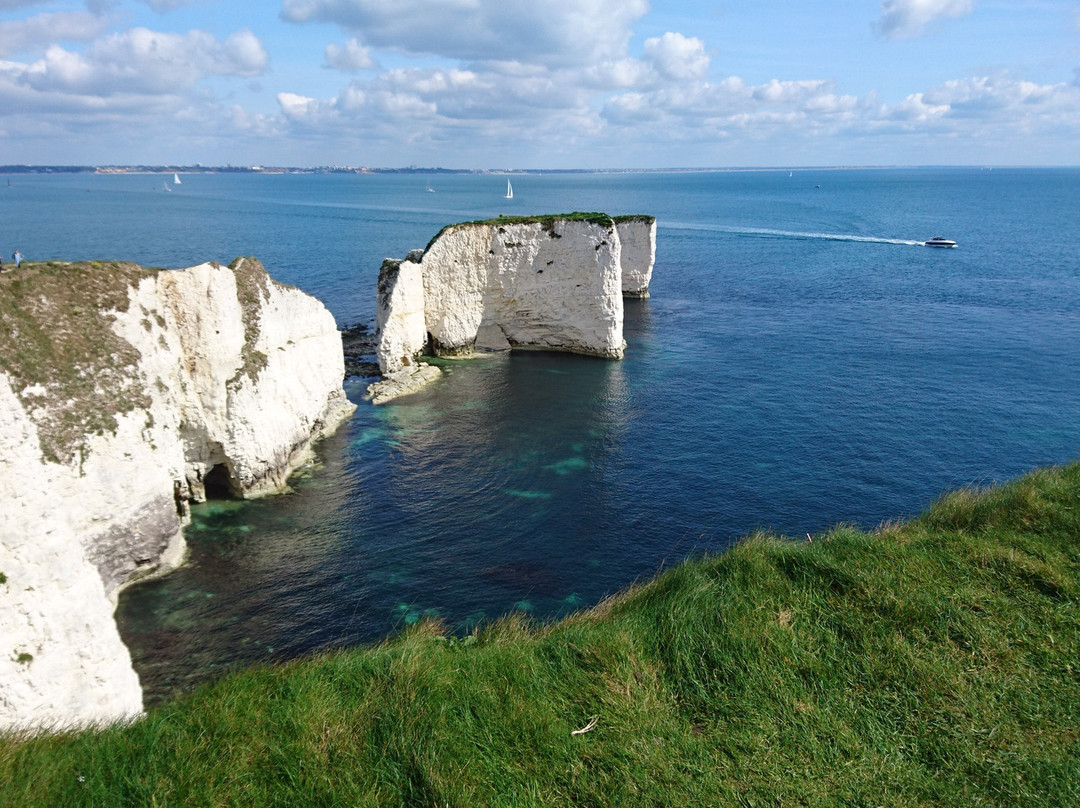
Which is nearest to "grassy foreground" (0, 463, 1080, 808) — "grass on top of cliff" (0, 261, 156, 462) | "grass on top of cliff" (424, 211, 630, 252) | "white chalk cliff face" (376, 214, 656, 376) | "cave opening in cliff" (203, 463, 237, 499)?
"grass on top of cliff" (0, 261, 156, 462)

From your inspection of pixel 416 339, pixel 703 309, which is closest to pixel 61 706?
pixel 416 339

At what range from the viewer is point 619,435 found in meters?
33.6

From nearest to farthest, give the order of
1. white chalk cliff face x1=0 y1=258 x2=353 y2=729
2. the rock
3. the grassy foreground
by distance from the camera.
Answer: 1. the grassy foreground
2. white chalk cliff face x1=0 y1=258 x2=353 y2=729
3. the rock

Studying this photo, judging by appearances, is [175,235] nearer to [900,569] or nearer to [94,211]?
[94,211]

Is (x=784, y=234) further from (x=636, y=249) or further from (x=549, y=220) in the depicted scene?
(x=549, y=220)

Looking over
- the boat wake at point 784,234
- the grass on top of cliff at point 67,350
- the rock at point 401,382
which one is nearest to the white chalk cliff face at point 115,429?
the grass on top of cliff at point 67,350

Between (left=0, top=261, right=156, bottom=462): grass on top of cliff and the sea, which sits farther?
the sea

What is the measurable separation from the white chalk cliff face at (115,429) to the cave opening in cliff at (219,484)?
0.14 meters

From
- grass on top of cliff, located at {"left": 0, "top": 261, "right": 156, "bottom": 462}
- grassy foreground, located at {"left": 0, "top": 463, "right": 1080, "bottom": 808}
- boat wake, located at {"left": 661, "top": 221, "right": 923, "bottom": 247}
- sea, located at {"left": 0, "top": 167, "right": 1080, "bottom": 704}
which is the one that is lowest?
sea, located at {"left": 0, "top": 167, "right": 1080, "bottom": 704}

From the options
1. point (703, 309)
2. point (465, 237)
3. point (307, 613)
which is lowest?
point (307, 613)

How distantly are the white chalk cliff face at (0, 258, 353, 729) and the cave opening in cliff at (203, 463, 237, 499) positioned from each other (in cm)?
14

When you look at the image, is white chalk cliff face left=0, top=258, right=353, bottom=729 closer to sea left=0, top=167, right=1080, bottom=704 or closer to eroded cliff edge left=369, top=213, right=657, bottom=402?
sea left=0, top=167, right=1080, bottom=704

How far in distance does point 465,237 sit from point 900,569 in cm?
3813

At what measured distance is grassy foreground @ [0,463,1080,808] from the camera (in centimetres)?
810
